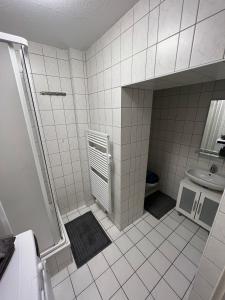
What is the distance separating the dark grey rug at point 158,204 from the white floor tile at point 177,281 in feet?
2.19

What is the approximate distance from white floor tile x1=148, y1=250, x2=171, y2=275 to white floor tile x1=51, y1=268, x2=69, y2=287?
90 centimetres

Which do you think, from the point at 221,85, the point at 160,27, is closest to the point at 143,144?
the point at 160,27

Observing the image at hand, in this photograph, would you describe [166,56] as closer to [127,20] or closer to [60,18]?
[127,20]

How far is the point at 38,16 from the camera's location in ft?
3.37

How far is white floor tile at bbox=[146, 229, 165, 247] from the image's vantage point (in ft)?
5.31

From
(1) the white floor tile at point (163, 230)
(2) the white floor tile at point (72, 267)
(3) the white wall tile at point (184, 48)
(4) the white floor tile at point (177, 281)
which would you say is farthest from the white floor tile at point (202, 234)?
(3) the white wall tile at point (184, 48)

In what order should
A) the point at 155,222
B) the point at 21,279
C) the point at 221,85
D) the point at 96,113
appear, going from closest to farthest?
the point at 21,279 < the point at 221,85 < the point at 96,113 < the point at 155,222

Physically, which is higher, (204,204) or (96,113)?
(96,113)

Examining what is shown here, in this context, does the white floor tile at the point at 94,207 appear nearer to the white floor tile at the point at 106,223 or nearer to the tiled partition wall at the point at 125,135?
the white floor tile at the point at 106,223

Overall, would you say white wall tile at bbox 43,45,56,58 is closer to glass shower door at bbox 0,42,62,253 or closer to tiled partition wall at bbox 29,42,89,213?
tiled partition wall at bbox 29,42,89,213

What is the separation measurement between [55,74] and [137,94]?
1045 mm

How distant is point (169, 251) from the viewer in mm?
1517

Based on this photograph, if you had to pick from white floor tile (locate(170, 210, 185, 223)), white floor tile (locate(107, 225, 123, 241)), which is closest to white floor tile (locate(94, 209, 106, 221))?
white floor tile (locate(107, 225, 123, 241))

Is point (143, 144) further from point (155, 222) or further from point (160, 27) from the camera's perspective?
point (155, 222)
